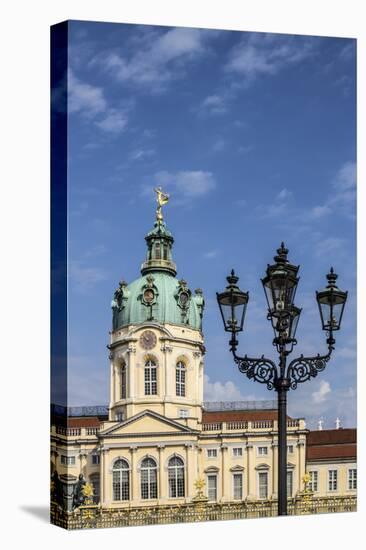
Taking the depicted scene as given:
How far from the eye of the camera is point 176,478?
69.9ft

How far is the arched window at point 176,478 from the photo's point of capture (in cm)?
2088

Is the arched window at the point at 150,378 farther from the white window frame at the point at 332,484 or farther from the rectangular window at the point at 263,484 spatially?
the white window frame at the point at 332,484

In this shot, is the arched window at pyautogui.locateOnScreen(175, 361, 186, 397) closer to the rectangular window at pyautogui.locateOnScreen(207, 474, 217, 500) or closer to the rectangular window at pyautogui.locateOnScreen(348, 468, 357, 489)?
the rectangular window at pyautogui.locateOnScreen(207, 474, 217, 500)

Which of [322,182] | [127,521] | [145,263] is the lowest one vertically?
[127,521]

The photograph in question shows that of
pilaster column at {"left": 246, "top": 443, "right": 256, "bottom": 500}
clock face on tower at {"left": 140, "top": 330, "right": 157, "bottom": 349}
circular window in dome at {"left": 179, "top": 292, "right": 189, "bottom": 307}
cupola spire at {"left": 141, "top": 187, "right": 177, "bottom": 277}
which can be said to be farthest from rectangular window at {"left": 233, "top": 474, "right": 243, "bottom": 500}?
cupola spire at {"left": 141, "top": 187, "right": 177, "bottom": 277}

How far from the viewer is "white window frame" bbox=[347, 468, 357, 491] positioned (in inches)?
855

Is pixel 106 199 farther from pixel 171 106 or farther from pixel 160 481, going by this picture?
pixel 160 481

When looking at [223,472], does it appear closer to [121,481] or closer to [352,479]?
[121,481]

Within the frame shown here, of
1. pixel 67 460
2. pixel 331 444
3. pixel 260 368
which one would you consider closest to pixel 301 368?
pixel 260 368

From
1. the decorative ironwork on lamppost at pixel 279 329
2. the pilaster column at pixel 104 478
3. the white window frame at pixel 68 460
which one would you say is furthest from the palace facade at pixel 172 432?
the decorative ironwork on lamppost at pixel 279 329

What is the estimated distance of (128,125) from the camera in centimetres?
2022

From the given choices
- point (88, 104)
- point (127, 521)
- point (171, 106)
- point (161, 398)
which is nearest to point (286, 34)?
point (171, 106)

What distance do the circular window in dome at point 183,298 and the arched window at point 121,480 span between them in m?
2.73

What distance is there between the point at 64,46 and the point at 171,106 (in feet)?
6.79
